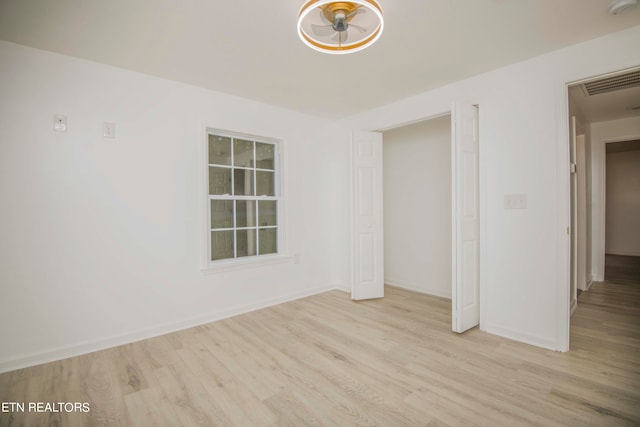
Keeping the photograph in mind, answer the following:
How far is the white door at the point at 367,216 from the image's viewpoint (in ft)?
13.2

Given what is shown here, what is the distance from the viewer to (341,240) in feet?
15.0

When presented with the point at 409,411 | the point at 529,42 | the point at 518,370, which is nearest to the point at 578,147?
the point at 529,42

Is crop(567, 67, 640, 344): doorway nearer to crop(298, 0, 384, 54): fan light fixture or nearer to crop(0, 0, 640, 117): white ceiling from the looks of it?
crop(0, 0, 640, 117): white ceiling

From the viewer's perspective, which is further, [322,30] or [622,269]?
[622,269]

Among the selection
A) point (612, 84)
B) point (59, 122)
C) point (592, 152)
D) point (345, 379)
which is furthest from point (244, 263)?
point (592, 152)

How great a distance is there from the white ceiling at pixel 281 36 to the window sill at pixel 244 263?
2.03 m

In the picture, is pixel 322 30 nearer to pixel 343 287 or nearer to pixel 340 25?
pixel 340 25

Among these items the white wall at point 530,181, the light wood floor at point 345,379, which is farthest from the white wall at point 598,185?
the white wall at point 530,181

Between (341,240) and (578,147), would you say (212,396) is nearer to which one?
(341,240)

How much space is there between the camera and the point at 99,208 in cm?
268

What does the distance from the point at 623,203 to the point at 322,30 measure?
9.33m

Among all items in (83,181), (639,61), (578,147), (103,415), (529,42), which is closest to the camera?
(103,415)

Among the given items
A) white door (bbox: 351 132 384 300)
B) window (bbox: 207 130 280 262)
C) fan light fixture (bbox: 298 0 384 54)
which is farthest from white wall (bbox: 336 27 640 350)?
window (bbox: 207 130 280 262)

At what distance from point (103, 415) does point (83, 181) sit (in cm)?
190
